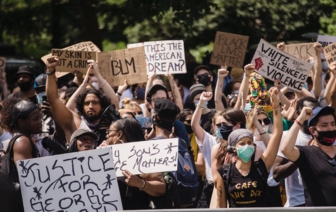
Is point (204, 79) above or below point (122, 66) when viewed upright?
below

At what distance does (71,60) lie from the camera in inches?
456

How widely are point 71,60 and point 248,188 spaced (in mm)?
4461

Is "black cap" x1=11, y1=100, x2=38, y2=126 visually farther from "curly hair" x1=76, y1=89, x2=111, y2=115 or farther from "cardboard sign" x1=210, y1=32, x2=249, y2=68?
"cardboard sign" x1=210, y1=32, x2=249, y2=68

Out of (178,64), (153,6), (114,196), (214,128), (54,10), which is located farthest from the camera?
(54,10)

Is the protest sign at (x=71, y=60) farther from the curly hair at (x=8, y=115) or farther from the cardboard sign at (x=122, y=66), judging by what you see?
the curly hair at (x=8, y=115)

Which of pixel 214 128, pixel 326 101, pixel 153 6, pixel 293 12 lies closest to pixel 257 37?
pixel 293 12

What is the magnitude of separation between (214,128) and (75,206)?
1.89 meters

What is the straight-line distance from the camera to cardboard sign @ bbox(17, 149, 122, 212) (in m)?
7.71

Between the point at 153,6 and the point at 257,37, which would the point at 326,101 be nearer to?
the point at 153,6

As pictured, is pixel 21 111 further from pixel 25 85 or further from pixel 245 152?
pixel 25 85

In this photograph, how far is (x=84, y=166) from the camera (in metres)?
7.77

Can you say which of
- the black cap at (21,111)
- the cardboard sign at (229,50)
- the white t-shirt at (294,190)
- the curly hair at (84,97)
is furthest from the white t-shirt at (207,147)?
the cardboard sign at (229,50)

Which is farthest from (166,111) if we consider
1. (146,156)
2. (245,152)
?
(245,152)

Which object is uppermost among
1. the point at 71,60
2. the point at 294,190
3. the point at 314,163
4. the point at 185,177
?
the point at 71,60
